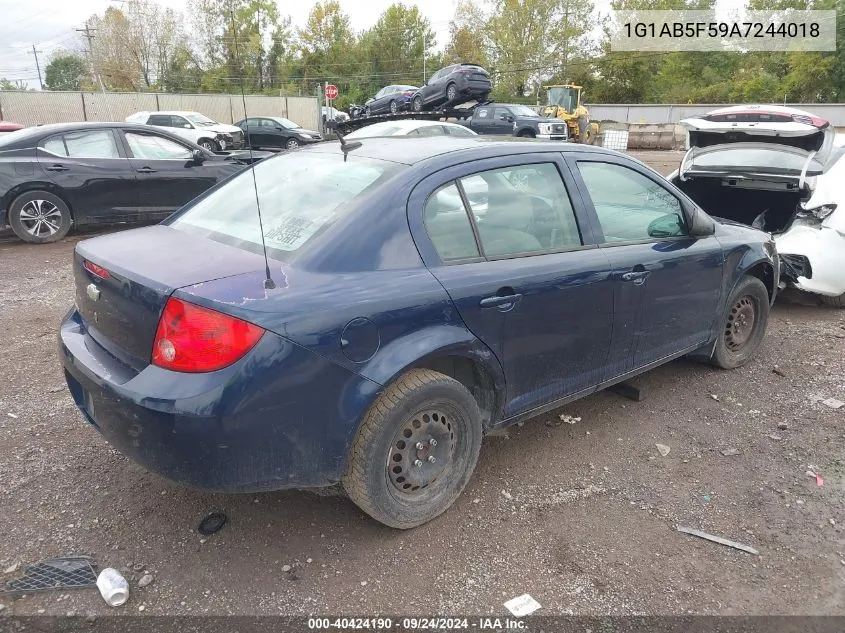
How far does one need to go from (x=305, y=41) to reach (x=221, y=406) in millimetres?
69528

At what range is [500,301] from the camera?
2.82 meters

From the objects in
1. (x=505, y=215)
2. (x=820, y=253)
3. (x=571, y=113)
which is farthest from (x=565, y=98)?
(x=505, y=215)

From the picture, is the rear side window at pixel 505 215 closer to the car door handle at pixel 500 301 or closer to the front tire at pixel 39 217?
the car door handle at pixel 500 301

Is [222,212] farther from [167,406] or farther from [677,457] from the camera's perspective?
[677,457]

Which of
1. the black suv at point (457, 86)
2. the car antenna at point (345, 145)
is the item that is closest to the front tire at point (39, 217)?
the car antenna at point (345, 145)

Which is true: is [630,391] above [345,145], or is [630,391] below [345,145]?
below

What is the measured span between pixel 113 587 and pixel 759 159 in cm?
645

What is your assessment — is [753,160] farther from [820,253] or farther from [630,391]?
[630,391]

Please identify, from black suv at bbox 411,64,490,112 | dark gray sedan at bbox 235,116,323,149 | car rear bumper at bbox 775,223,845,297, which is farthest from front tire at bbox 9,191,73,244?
dark gray sedan at bbox 235,116,323,149

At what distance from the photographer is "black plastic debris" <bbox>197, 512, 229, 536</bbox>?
2.76 m

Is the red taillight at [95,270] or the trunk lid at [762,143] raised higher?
the trunk lid at [762,143]

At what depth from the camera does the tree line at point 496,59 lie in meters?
49.9

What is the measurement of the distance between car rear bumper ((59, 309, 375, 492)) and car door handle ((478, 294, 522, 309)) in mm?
672

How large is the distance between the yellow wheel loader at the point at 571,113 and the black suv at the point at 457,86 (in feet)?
23.7
